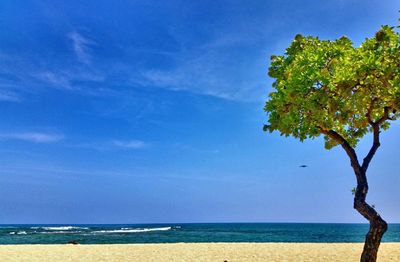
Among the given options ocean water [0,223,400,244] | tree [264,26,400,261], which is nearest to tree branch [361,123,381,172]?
tree [264,26,400,261]

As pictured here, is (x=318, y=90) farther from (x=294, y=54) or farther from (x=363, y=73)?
(x=294, y=54)

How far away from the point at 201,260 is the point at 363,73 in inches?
469

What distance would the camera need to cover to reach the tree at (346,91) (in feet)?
47.4

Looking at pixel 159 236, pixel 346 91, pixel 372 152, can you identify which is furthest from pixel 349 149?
pixel 159 236

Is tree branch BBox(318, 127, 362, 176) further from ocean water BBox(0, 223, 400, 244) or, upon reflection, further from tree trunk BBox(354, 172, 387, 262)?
ocean water BBox(0, 223, 400, 244)

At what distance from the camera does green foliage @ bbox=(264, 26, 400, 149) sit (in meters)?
14.4

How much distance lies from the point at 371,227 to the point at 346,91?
5.09 meters

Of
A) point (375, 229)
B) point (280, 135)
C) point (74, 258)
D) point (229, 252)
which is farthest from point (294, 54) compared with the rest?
point (74, 258)

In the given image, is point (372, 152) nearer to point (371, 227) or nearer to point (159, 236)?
point (371, 227)

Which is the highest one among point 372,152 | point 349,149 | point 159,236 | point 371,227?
point 349,149

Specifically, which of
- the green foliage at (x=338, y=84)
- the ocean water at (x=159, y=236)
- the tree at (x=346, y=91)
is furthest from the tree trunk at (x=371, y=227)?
the ocean water at (x=159, y=236)

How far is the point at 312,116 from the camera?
1530 centimetres

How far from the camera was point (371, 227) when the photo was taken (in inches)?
595

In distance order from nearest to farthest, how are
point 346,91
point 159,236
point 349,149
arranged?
point 346,91 → point 349,149 → point 159,236
